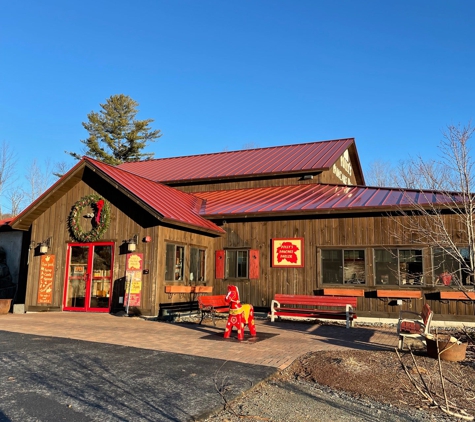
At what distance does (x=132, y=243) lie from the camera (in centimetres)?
1329

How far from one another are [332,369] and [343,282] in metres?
7.50

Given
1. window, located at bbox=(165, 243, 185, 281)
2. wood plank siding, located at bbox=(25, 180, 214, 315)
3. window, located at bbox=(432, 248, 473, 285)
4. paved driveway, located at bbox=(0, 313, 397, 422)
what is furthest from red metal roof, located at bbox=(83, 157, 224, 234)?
window, located at bbox=(432, 248, 473, 285)

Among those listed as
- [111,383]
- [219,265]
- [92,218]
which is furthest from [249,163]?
[111,383]

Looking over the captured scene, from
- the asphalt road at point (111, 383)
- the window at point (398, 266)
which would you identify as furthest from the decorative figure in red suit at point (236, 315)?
the window at point (398, 266)

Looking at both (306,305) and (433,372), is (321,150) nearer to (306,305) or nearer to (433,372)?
(306,305)

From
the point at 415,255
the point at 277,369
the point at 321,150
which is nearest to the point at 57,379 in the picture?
the point at 277,369

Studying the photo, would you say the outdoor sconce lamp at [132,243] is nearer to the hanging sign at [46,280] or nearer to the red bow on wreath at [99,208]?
the red bow on wreath at [99,208]

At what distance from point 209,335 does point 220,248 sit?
19.8 feet

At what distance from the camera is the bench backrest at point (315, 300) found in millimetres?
12469

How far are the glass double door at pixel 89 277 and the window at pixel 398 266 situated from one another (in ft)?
28.4

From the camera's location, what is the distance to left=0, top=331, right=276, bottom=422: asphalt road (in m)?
4.50

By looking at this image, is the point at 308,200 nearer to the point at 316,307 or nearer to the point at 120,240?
the point at 316,307

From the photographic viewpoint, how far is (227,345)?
862cm

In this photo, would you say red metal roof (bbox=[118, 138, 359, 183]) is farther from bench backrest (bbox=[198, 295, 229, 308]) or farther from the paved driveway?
the paved driveway
